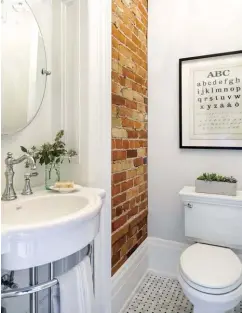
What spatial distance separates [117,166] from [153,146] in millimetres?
576

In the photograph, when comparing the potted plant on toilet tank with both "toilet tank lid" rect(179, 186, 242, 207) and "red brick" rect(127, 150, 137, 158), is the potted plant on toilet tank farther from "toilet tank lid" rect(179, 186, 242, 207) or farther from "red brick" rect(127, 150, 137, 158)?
"red brick" rect(127, 150, 137, 158)

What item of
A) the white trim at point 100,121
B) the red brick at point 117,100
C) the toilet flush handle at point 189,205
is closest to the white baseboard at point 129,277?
the white trim at point 100,121

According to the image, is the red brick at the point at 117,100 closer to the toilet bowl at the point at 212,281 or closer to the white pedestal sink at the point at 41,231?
the white pedestal sink at the point at 41,231

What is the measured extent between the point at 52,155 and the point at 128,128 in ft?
1.94

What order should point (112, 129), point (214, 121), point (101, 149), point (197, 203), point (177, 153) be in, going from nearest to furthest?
point (101, 149), point (112, 129), point (197, 203), point (214, 121), point (177, 153)

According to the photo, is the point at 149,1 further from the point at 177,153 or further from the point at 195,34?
the point at 177,153

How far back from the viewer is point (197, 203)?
1614 mm

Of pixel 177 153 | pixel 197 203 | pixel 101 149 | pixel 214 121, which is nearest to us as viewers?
pixel 101 149

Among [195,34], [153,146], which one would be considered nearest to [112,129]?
[153,146]

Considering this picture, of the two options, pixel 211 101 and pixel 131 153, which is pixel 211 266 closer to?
pixel 131 153

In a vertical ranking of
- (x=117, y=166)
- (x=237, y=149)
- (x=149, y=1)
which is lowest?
(x=117, y=166)

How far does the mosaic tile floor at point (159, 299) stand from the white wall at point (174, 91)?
35 cm

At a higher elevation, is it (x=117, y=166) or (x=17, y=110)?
(x=17, y=110)

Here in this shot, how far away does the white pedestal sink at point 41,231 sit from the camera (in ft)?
2.35
